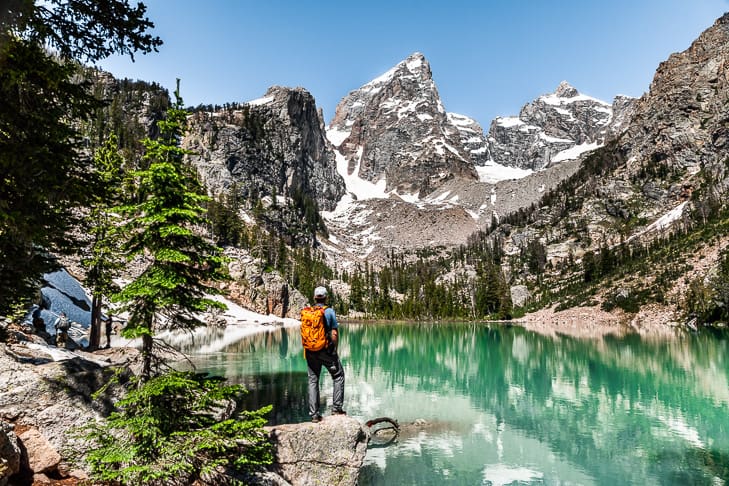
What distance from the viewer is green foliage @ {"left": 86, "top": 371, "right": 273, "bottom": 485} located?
23.7 ft

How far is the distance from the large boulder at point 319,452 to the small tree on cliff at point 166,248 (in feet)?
10.1

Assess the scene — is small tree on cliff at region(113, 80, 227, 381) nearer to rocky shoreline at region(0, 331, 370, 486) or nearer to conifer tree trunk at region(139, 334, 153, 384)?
conifer tree trunk at region(139, 334, 153, 384)

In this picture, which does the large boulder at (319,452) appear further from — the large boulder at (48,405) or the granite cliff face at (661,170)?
the granite cliff face at (661,170)

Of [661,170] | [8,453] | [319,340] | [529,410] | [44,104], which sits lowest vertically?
[529,410]

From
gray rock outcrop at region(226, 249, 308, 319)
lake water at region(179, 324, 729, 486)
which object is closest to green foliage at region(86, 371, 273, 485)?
lake water at region(179, 324, 729, 486)

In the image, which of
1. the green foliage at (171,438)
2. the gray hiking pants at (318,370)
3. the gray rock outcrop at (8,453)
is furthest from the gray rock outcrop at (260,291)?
the gray rock outcrop at (8,453)

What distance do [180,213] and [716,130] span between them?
179158 millimetres

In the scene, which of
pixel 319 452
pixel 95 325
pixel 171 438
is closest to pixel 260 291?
pixel 95 325

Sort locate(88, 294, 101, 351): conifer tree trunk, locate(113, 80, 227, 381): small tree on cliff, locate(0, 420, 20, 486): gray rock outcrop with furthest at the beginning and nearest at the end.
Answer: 1. locate(88, 294, 101, 351): conifer tree trunk
2. locate(113, 80, 227, 381): small tree on cliff
3. locate(0, 420, 20, 486): gray rock outcrop

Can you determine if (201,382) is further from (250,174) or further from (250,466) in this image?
(250,174)

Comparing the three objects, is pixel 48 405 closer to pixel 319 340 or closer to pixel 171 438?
pixel 171 438

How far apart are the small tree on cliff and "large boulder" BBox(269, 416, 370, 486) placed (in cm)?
307

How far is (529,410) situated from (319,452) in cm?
1573

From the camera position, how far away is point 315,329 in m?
9.12
